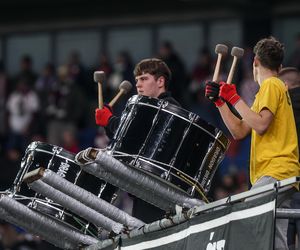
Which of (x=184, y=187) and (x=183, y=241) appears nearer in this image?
(x=183, y=241)

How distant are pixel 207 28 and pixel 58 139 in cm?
410

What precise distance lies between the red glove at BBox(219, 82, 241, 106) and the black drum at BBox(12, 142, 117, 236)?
5.53 feet

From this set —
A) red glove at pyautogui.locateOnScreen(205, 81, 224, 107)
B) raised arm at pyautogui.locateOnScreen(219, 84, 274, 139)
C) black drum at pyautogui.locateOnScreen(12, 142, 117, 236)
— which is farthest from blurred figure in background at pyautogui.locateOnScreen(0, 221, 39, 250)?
red glove at pyautogui.locateOnScreen(205, 81, 224, 107)

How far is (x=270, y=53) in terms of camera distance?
7.95 meters

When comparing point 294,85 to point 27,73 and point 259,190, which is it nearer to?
point 259,190

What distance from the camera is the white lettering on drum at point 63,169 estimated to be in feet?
31.0

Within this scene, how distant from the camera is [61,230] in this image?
929 centimetres

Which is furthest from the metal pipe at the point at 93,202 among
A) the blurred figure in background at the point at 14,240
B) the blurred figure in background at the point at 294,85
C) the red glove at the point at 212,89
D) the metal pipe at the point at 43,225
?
the blurred figure in background at the point at 14,240

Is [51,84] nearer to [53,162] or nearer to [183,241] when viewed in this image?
[53,162]

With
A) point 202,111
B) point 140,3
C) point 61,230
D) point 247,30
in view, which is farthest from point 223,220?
point 140,3

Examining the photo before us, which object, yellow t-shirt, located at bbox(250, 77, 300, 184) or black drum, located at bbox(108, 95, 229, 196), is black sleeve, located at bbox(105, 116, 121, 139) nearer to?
black drum, located at bbox(108, 95, 229, 196)

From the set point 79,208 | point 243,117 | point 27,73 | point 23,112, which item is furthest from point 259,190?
point 27,73

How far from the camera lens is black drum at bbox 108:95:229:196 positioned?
27.5 feet

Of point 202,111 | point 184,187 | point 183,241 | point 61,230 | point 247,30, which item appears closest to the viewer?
point 183,241
